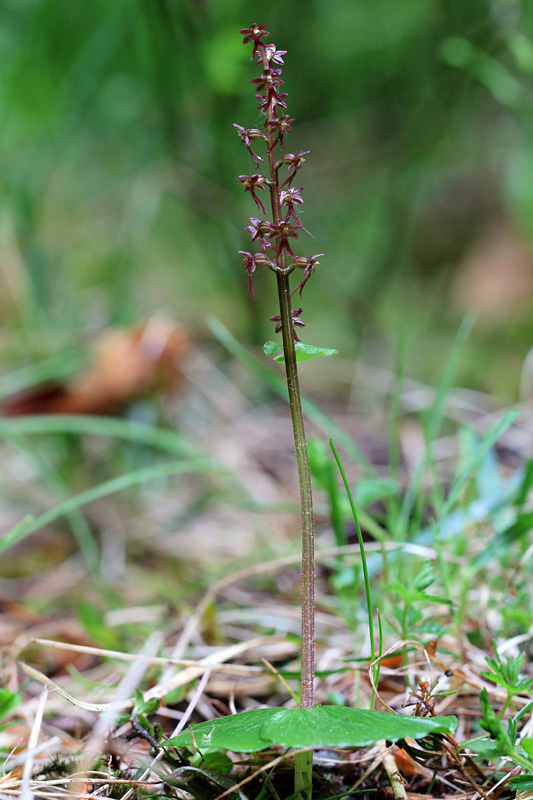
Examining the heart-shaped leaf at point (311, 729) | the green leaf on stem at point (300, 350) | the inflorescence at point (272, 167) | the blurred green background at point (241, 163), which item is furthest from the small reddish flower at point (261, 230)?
the blurred green background at point (241, 163)

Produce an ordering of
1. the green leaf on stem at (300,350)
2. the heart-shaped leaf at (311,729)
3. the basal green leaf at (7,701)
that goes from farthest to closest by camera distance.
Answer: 1. the basal green leaf at (7,701)
2. the green leaf on stem at (300,350)
3. the heart-shaped leaf at (311,729)

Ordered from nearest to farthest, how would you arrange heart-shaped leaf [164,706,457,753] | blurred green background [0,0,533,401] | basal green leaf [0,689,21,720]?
1. heart-shaped leaf [164,706,457,753]
2. basal green leaf [0,689,21,720]
3. blurred green background [0,0,533,401]

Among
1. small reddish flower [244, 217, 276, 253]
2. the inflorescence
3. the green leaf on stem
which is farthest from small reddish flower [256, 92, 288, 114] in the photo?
the green leaf on stem

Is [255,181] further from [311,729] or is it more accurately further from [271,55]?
[311,729]

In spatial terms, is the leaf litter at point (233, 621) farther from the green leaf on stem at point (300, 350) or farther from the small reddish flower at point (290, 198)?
the small reddish flower at point (290, 198)

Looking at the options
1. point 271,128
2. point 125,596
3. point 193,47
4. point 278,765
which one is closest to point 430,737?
point 278,765

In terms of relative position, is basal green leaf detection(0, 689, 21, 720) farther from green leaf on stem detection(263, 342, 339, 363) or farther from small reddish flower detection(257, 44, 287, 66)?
small reddish flower detection(257, 44, 287, 66)

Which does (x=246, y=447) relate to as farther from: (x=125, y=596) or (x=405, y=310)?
(x=405, y=310)
